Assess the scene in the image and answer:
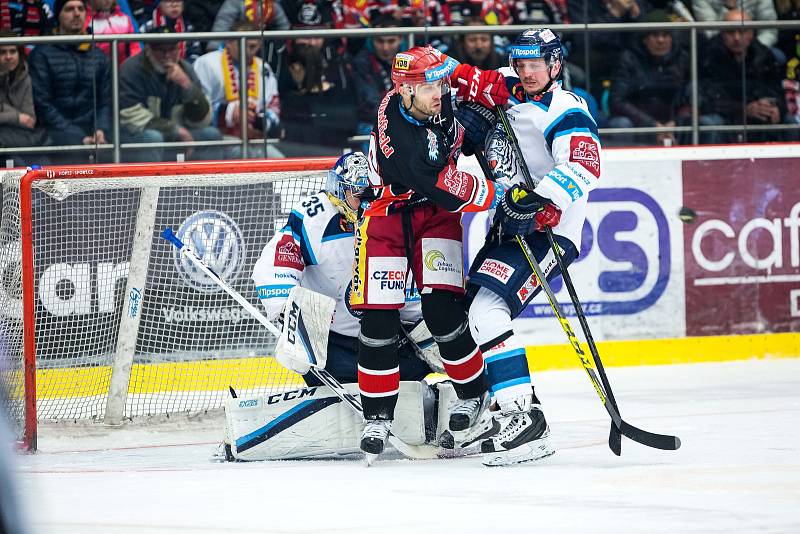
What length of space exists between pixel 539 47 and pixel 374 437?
1.17 metres

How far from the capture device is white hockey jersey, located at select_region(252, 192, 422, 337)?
4.16 meters

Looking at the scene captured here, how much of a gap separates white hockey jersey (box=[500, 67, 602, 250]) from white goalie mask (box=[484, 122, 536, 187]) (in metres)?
0.01

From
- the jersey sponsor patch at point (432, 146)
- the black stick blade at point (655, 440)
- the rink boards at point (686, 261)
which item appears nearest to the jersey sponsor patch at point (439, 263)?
the jersey sponsor patch at point (432, 146)

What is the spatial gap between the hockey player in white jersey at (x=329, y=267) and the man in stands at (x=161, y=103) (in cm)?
209

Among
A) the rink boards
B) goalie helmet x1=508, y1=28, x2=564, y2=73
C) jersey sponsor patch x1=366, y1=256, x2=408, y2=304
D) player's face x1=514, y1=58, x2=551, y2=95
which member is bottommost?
the rink boards

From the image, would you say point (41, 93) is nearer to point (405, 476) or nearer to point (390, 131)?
point (390, 131)

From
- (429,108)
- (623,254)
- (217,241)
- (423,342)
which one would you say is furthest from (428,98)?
(623,254)

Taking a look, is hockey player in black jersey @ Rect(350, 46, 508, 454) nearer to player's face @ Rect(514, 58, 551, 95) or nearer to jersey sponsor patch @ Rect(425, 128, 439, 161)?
jersey sponsor patch @ Rect(425, 128, 439, 161)

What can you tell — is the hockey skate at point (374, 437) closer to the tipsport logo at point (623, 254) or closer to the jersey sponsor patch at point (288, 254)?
the jersey sponsor patch at point (288, 254)

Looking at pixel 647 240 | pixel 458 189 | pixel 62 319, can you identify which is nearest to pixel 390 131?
pixel 458 189

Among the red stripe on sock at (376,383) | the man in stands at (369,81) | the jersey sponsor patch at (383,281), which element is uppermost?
the man in stands at (369,81)

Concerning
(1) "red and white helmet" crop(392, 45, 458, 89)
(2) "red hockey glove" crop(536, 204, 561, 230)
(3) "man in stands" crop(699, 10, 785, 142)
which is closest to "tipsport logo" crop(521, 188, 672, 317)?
(3) "man in stands" crop(699, 10, 785, 142)

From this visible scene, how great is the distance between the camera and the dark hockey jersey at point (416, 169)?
3697 millimetres

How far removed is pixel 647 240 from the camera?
6082 millimetres
